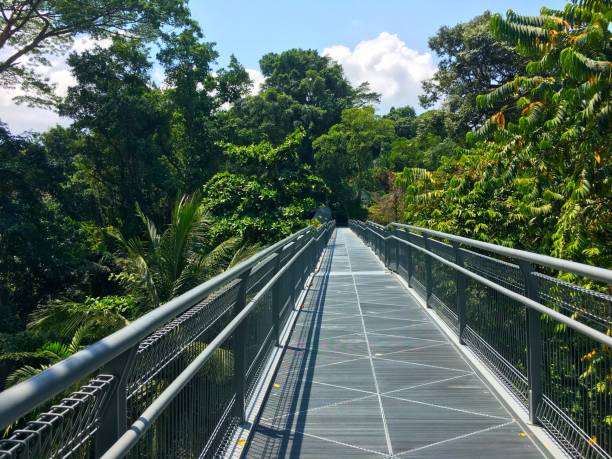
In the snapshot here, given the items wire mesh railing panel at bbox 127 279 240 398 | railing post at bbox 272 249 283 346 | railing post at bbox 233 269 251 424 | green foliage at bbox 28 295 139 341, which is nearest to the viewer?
wire mesh railing panel at bbox 127 279 240 398

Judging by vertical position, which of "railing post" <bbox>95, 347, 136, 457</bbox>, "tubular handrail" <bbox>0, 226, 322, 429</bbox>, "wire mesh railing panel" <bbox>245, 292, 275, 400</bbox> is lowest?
"wire mesh railing panel" <bbox>245, 292, 275, 400</bbox>

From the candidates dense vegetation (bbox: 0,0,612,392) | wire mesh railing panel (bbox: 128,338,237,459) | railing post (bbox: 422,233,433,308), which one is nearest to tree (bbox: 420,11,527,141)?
dense vegetation (bbox: 0,0,612,392)

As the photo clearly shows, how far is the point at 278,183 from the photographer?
1958 centimetres

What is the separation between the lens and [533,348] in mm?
4078

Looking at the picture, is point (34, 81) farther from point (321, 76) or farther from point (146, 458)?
point (321, 76)

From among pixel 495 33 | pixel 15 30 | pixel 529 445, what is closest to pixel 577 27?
pixel 495 33

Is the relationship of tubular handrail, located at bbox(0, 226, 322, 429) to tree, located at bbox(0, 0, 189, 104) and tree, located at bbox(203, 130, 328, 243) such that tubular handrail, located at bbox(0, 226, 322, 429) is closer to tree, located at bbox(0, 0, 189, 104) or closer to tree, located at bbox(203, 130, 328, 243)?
tree, located at bbox(203, 130, 328, 243)

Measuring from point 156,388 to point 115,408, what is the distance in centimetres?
51

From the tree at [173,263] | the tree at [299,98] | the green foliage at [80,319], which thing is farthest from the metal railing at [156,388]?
the tree at [299,98]

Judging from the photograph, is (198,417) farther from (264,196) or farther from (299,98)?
(299,98)

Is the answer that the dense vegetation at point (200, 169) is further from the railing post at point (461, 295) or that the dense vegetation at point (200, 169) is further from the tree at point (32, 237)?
the railing post at point (461, 295)

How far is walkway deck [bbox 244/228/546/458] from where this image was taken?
392cm

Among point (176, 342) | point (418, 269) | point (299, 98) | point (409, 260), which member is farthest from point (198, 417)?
point (299, 98)

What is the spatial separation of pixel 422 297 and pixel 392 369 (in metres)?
3.96
